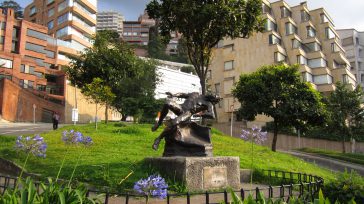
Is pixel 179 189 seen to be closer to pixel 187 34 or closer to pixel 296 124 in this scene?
pixel 187 34

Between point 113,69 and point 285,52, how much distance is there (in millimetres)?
28778

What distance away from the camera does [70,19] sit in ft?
238

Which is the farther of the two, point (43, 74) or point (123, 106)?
point (43, 74)

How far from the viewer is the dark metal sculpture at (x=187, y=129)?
9445mm

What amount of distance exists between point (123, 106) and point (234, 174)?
32.4m

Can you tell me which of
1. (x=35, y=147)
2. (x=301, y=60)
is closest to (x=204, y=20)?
(x=35, y=147)

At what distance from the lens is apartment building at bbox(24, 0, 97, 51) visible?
7256 cm

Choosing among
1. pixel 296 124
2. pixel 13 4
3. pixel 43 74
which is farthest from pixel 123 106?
pixel 13 4

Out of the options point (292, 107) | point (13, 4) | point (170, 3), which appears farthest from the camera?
point (13, 4)

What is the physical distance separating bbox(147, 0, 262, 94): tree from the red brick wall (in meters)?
30.6

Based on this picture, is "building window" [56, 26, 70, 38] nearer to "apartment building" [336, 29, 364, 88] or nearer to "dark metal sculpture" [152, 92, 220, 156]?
"apartment building" [336, 29, 364, 88]

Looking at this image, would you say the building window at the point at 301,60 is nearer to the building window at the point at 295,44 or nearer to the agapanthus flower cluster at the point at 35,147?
the building window at the point at 295,44

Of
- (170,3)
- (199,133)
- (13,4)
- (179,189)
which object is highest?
(13,4)

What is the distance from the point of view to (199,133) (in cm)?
991
